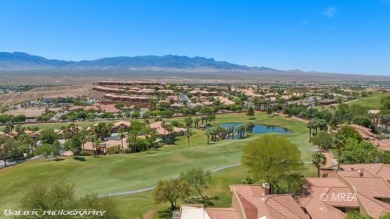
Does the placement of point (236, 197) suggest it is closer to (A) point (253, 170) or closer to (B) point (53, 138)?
(A) point (253, 170)

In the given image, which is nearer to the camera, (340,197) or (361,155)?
(340,197)

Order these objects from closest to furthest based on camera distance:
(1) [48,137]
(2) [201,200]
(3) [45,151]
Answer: (2) [201,200] < (3) [45,151] < (1) [48,137]

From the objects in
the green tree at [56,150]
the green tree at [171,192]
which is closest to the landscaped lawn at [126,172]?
the green tree at [171,192]

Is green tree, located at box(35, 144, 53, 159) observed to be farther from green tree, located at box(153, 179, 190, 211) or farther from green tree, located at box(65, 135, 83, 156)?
green tree, located at box(153, 179, 190, 211)

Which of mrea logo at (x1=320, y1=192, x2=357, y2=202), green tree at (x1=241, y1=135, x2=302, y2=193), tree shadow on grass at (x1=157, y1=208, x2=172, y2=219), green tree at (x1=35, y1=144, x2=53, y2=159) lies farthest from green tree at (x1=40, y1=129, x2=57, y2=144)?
mrea logo at (x1=320, y1=192, x2=357, y2=202)

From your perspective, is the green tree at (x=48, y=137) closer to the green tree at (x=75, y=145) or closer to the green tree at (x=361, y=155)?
the green tree at (x=75, y=145)

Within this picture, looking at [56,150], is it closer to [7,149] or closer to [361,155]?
[7,149]

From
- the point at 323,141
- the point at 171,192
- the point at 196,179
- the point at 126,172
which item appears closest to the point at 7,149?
the point at 126,172
